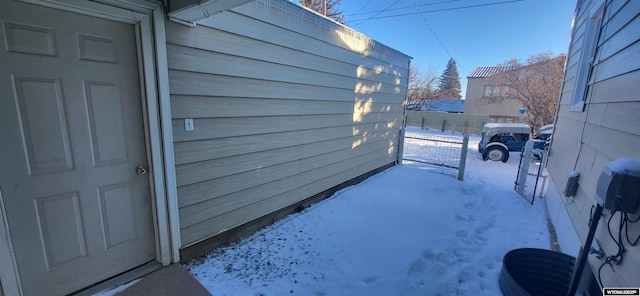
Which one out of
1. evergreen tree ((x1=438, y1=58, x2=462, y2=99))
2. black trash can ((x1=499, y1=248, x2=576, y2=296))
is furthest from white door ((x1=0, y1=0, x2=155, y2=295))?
evergreen tree ((x1=438, y1=58, x2=462, y2=99))

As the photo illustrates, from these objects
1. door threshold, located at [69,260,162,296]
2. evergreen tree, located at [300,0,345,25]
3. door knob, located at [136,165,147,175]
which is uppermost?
evergreen tree, located at [300,0,345,25]

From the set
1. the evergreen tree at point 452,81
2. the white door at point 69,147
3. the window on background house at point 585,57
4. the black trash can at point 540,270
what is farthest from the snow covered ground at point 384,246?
the evergreen tree at point 452,81

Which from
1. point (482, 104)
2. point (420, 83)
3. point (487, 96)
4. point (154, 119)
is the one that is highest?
point (420, 83)

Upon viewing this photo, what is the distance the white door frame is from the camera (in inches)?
58.1

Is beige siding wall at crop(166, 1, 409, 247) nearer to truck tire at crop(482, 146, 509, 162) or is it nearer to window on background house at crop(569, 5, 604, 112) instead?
window on background house at crop(569, 5, 604, 112)

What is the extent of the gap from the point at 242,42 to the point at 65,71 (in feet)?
4.28

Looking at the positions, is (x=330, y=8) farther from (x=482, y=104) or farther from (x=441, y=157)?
(x=482, y=104)

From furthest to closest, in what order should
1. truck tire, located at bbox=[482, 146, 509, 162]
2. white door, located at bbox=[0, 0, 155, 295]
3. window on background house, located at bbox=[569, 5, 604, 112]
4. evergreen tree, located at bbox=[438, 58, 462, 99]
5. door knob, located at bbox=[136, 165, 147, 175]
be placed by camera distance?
1. evergreen tree, located at bbox=[438, 58, 462, 99]
2. truck tire, located at bbox=[482, 146, 509, 162]
3. window on background house, located at bbox=[569, 5, 604, 112]
4. door knob, located at bbox=[136, 165, 147, 175]
5. white door, located at bbox=[0, 0, 155, 295]

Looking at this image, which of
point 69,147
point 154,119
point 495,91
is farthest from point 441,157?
point 495,91

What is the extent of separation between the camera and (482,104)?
55.3 feet

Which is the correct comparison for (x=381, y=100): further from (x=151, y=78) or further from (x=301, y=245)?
(x=151, y=78)

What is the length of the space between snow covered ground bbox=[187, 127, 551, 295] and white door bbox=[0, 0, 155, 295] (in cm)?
76

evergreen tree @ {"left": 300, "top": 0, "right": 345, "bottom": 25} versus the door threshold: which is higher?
evergreen tree @ {"left": 300, "top": 0, "right": 345, "bottom": 25}

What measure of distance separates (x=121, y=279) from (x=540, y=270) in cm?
350
